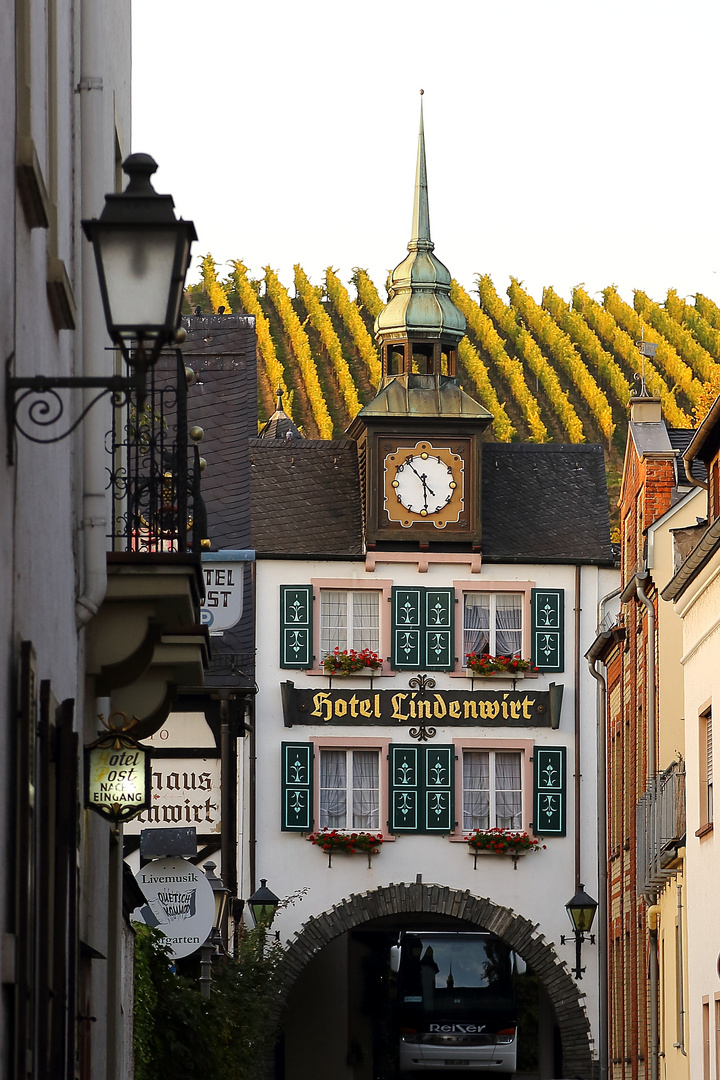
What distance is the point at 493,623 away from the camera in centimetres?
3459

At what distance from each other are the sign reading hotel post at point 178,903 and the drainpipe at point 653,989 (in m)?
11.2

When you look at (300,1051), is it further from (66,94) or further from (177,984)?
(66,94)

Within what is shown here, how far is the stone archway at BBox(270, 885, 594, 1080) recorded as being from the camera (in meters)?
33.1

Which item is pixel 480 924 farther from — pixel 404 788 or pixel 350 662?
pixel 350 662

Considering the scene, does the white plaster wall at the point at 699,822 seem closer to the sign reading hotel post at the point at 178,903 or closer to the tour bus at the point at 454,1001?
the sign reading hotel post at the point at 178,903

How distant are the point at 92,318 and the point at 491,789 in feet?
84.5

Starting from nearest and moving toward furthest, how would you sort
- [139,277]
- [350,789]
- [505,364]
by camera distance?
[139,277] < [350,789] < [505,364]

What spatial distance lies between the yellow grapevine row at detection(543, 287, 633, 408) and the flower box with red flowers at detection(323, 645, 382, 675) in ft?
148

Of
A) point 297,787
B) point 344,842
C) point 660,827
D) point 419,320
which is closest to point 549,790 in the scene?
point 344,842

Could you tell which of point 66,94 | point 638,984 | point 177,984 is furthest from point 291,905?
point 66,94

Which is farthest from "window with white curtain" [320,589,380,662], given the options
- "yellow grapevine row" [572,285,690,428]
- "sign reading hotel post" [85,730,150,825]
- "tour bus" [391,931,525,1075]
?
"yellow grapevine row" [572,285,690,428]

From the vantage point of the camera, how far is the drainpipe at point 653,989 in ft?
78.8

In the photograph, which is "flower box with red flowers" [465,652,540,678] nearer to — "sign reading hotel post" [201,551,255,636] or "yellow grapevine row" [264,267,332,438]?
"sign reading hotel post" [201,551,255,636]

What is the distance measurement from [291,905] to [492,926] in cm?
337
